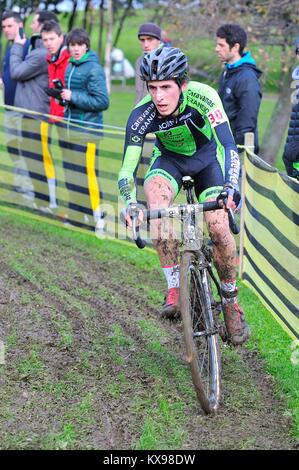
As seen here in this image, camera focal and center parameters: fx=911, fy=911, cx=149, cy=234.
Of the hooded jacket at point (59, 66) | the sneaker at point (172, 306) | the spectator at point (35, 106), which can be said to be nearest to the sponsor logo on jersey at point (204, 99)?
the sneaker at point (172, 306)

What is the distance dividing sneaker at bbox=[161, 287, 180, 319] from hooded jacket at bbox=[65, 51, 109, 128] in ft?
16.1

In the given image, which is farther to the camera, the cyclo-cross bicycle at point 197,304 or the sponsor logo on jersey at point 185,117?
the sponsor logo on jersey at point 185,117

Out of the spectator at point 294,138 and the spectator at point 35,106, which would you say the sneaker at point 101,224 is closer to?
the spectator at point 35,106

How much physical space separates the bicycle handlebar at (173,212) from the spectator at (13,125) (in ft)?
22.5

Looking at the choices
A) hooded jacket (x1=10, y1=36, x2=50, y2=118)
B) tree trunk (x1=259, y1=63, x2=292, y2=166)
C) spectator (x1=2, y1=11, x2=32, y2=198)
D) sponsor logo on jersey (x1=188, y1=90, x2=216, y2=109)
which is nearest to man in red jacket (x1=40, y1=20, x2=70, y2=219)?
hooded jacket (x1=10, y1=36, x2=50, y2=118)

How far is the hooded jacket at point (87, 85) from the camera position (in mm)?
11359

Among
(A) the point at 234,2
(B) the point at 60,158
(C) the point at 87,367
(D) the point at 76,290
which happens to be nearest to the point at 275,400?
(C) the point at 87,367

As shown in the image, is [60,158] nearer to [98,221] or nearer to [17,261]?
[98,221]

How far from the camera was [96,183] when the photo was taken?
37.8 feet

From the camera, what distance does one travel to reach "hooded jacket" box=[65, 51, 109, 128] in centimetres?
1136

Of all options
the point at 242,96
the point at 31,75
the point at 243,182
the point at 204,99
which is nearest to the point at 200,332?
the point at 204,99

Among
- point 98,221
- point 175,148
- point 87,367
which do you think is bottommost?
point 98,221

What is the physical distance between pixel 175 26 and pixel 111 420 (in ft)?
53.6

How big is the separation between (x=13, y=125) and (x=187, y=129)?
21.5 feet
